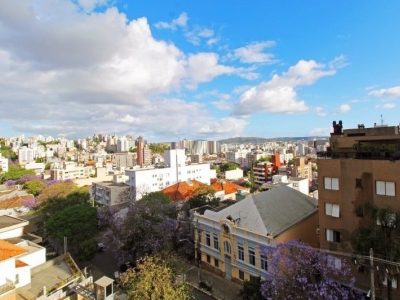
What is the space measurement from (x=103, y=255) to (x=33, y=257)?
11312 mm

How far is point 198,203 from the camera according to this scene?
36719 millimetres

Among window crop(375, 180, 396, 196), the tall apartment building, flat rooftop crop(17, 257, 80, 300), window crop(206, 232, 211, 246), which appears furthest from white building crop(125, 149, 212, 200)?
window crop(375, 180, 396, 196)

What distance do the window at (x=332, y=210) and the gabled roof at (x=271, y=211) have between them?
4.37m

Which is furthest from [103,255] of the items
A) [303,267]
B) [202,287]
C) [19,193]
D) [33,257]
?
[19,193]

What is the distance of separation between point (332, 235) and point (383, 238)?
5168mm

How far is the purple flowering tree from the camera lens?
56.4 feet

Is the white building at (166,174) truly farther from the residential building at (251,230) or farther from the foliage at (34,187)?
the residential building at (251,230)

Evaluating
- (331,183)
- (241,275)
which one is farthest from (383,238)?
(241,275)

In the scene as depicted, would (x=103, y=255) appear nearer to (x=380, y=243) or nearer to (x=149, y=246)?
(x=149, y=246)

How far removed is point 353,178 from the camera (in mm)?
20562

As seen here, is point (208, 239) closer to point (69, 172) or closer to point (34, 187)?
point (34, 187)

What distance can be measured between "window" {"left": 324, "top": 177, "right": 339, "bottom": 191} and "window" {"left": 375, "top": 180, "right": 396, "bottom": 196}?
2762 mm

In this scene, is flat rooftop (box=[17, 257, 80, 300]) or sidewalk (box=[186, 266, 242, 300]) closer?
flat rooftop (box=[17, 257, 80, 300])

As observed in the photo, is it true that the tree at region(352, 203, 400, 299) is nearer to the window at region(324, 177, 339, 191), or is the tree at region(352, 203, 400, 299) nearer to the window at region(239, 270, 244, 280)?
the window at region(324, 177, 339, 191)
